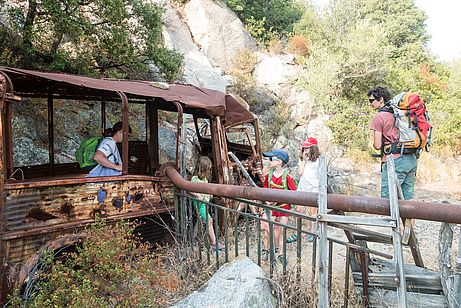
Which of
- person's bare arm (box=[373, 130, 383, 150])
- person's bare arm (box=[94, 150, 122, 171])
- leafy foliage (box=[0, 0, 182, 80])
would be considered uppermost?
leafy foliage (box=[0, 0, 182, 80])

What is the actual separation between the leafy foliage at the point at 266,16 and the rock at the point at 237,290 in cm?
2415

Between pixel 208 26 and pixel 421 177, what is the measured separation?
16.6 m

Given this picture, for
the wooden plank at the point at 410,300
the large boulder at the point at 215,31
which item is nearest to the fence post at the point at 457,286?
the wooden plank at the point at 410,300

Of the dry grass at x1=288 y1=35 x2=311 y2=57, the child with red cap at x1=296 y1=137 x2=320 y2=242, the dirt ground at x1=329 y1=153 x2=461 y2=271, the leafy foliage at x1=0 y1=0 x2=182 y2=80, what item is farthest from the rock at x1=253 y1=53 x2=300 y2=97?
the child with red cap at x1=296 y1=137 x2=320 y2=242

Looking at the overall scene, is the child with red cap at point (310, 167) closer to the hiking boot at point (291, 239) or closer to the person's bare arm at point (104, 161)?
the hiking boot at point (291, 239)

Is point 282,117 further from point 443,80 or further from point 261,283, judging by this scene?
point 261,283

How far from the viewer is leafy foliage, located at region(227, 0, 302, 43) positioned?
2517 centimetres

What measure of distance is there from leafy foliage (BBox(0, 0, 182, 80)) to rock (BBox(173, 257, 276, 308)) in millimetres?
7574

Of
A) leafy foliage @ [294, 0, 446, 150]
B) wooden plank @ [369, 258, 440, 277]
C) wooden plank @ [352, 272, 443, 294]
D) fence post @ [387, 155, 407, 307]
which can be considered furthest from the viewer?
leafy foliage @ [294, 0, 446, 150]

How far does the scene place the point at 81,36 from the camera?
28.9 feet

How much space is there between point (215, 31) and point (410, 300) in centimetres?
2304

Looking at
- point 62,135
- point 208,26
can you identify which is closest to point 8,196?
point 62,135

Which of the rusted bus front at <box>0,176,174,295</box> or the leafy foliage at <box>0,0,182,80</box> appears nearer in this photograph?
the rusted bus front at <box>0,176,174,295</box>

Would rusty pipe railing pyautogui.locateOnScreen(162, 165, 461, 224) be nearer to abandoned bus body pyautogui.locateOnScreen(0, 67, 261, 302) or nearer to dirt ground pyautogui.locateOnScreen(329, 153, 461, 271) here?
abandoned bus body pyautogui.locateOnScreen(0, 67, 261, 302)
